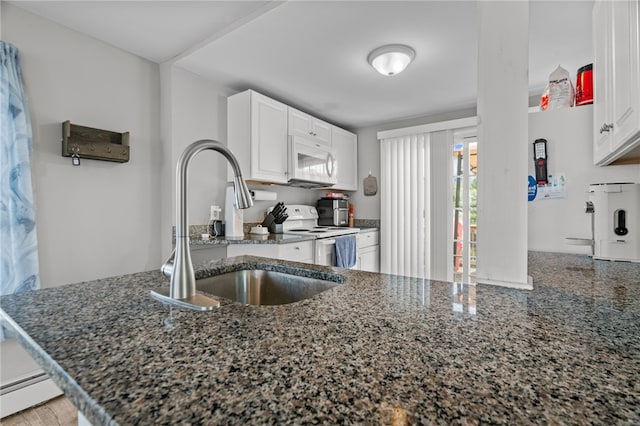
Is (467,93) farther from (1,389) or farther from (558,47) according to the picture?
(1,389)

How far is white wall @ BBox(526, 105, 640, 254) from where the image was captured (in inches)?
64.0

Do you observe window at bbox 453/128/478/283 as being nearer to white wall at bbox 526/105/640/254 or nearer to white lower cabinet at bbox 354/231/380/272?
white lower cabinet at bbox 354/231/380/272

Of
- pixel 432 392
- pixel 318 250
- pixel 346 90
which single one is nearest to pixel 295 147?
pixel 346 90

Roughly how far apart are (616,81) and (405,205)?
9.13 feet

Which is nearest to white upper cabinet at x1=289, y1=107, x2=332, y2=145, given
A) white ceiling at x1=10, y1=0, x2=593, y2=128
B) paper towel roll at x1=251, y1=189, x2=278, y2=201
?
white ceiling at x1=10, y1=0, x2=593, y2=128

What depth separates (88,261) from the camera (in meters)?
2.23

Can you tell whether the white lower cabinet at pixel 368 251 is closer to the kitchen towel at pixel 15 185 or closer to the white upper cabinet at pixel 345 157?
the white upper cabinet at pixel 345 157

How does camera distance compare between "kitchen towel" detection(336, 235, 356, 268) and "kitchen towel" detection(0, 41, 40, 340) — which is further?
"kitchen towel" detection(336, 235, 356, 268)

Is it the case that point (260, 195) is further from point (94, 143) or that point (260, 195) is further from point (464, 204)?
point (464, 204)

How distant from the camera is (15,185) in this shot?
182cm

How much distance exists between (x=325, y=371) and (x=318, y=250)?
8.15 ft

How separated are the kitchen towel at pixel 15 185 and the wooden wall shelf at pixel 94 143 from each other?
0.66 feet

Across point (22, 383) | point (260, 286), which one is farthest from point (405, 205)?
point (22, 383)

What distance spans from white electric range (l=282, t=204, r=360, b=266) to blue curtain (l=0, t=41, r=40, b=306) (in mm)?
2039
